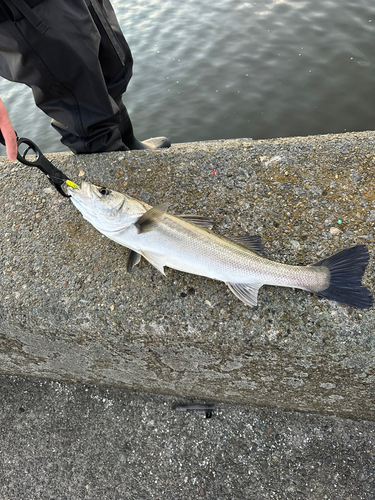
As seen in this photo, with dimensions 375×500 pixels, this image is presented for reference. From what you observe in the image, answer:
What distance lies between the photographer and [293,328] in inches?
81.1

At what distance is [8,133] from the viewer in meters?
2.08

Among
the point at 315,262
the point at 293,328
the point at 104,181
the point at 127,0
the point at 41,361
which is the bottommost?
the point at 41,361

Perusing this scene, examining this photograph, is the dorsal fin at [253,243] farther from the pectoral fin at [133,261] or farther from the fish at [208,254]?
the pectoral fin at [133,261]

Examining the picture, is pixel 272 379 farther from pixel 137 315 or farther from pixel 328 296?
pixel 137 315

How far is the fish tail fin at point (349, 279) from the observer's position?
1.99 meters

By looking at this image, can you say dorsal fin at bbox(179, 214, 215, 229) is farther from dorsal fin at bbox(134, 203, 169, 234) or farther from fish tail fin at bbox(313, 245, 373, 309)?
fish tail fin at bbox(313, 245, 373, 309)

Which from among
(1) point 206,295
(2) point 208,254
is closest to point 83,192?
(2) point 208,254

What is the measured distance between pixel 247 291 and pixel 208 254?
0.36 m

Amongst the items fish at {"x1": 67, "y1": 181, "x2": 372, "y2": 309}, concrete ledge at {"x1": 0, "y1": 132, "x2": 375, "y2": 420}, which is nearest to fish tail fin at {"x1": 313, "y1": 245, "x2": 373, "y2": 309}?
fish at {"x1": 67, "y1": 181, "x2": 372, "y2": 309}

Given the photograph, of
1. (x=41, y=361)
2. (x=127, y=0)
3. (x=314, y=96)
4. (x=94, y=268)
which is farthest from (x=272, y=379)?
(x=127, y=0)

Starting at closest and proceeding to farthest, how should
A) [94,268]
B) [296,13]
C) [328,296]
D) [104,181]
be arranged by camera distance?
[328,296], [94,268], [104,181], [296,13]

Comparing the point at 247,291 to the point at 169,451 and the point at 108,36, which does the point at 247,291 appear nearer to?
the point at 169,451

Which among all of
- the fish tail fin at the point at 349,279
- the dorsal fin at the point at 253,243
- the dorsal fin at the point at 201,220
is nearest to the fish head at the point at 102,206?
the dorsal fin at the point at 201,220

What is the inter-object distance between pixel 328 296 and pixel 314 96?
244 inches
